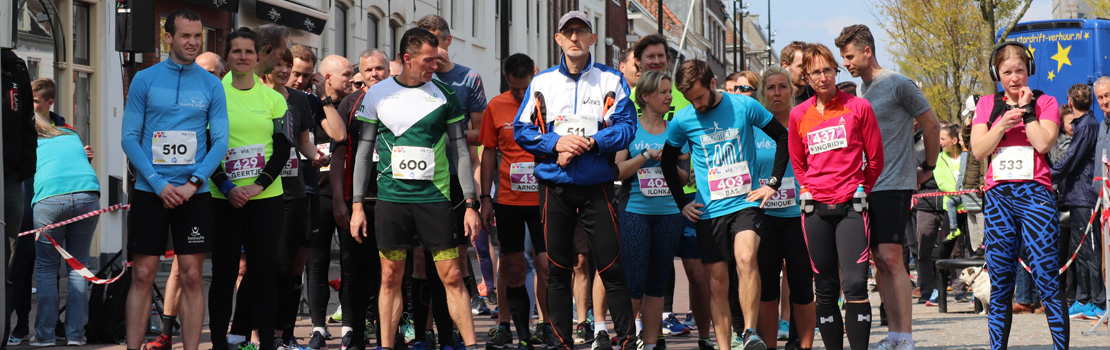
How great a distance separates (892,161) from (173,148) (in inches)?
149

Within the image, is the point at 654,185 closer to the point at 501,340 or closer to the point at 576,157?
the point at 576,157

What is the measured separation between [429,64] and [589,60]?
92cm

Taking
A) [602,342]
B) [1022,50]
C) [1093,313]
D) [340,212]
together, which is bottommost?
[1093,313]

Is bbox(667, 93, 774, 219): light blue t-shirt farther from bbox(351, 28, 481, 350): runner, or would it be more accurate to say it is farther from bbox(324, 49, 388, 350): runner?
bbox(324, 49, 388, 350): runner

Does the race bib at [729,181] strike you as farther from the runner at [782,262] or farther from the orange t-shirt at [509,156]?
the orange t-shirt at [509,156]

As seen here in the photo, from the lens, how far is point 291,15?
65.5 ft

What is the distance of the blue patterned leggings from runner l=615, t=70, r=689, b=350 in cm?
175

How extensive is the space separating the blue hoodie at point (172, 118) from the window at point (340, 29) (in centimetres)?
1672

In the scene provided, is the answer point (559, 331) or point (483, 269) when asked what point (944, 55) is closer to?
point (483, 269)

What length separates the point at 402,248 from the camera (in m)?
6.95

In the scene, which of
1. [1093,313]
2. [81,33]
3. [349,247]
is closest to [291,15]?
[81,33]

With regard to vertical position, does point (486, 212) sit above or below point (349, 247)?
above

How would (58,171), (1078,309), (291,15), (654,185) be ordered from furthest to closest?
1. (291,15)
2. (1078,309)
3. (58,171)
4. (654,185)

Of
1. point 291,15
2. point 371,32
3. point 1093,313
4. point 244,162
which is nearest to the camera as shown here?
point 244,162
